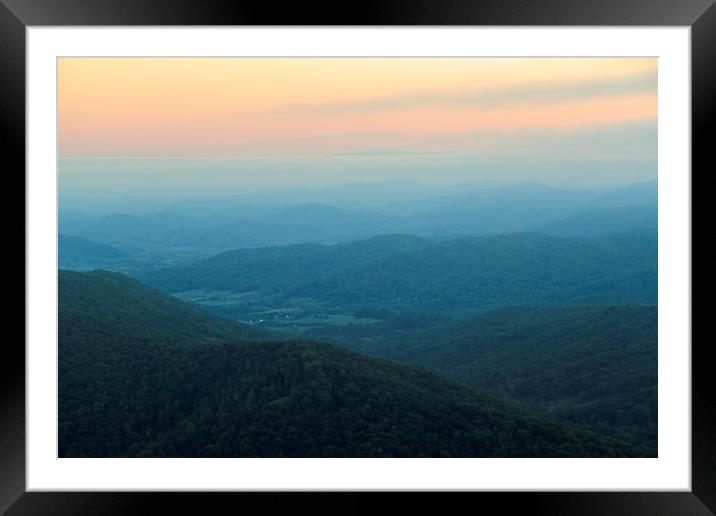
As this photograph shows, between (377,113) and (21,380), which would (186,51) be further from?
(377,113)

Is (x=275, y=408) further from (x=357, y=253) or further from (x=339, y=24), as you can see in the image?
(x=357, y=253)

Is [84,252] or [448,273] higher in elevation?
[84,252]

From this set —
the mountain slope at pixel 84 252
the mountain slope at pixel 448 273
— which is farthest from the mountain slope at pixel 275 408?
the mountain slope at pixel 84 252

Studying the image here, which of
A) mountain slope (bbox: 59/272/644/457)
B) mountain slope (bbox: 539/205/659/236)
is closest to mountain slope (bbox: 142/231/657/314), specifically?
mountain slope (bbox: 539/205/659/236)

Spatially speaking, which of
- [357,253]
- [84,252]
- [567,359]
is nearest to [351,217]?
[357,253]

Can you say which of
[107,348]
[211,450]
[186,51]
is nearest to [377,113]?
[107,348]

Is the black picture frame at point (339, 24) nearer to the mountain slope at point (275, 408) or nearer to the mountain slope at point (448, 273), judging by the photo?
the mountain slope at point (275, 408)

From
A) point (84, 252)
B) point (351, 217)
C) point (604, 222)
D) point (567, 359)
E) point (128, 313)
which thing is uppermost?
point (351, 217)
